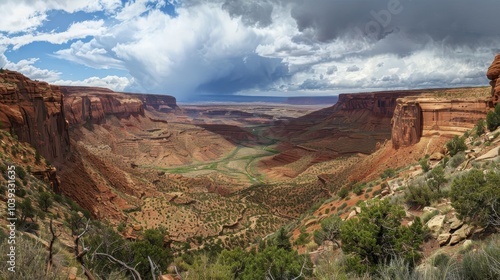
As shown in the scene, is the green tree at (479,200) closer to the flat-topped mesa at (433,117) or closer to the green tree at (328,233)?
the green tree at (328,233)

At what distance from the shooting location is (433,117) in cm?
3794

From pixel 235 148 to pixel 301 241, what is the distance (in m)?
114

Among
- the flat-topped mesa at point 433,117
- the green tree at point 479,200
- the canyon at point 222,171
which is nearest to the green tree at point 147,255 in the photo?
the canyon at point 222,171

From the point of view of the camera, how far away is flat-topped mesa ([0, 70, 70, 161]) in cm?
2223

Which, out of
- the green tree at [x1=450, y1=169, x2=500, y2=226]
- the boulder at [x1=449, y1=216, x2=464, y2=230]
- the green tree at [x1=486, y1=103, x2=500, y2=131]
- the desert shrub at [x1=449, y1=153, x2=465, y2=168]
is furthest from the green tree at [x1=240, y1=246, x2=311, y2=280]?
the green tree at [x1=486, y1=103, x2=500, y2=131]

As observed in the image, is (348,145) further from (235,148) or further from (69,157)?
(69,157)

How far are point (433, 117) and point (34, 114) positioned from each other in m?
44.0

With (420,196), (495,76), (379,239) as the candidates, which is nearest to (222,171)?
(495,76)

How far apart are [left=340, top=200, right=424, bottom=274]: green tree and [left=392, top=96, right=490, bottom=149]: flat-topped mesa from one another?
3108 cm

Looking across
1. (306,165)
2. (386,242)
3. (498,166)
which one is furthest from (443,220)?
(306,165)

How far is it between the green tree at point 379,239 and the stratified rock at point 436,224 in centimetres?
116

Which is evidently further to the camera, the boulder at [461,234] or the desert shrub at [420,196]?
the desert shrub at [420,196]

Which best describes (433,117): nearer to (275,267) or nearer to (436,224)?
(436,224)

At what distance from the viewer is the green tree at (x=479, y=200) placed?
347 inches
